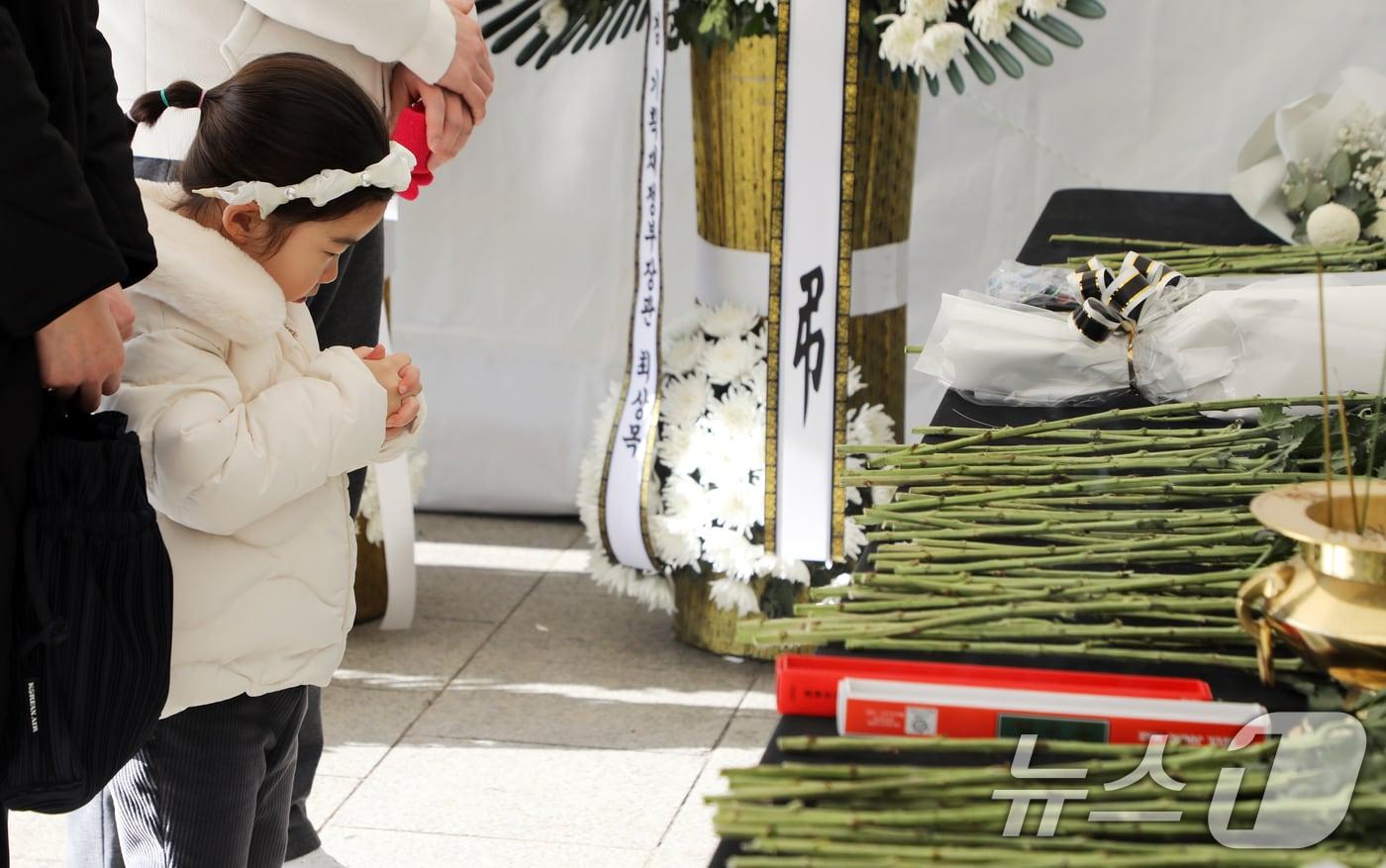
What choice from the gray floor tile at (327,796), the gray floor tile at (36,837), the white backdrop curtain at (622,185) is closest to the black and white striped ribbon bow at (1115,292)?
the gray floor tile at (327,796)

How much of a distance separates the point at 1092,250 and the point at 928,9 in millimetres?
534

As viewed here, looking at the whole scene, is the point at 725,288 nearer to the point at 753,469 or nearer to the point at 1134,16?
the point at 753,469

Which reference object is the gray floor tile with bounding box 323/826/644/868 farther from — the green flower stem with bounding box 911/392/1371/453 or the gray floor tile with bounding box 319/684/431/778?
the green flower stem with bounding box 911/392/1371/453

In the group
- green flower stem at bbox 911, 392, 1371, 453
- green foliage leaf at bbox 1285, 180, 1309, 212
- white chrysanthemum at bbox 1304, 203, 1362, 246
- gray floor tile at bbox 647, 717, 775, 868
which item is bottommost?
gray floor tile at bbox 647, 717, 775, 868

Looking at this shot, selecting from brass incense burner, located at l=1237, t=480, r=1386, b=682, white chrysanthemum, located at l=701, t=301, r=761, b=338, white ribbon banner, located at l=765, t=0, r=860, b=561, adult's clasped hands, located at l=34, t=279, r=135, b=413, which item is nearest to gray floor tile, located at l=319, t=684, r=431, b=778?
white ribbon banner, located at l=765, t=0, r=860, b=561

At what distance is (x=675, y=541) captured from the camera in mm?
2693

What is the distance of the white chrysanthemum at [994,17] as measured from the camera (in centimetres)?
222

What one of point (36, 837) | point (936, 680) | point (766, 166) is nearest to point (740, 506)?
point (766, 166)

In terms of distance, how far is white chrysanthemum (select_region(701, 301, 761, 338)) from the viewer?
2.69 m

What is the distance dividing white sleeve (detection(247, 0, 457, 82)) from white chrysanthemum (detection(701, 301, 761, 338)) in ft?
3.42

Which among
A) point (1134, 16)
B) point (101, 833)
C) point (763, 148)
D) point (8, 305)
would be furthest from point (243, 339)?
point (1134, 16)

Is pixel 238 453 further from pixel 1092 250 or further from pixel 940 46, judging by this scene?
pixel 940 46

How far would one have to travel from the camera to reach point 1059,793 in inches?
29.9

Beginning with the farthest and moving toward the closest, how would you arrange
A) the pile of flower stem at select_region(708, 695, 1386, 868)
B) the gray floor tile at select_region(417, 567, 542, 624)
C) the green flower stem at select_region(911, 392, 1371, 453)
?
the gray floor tile at select_region(417, 567, 542, 624) → the green flower stem at select_region(911, 392, 1371, 453) → the pile of flower stem at select_region(708, 695, 1386, 868)
